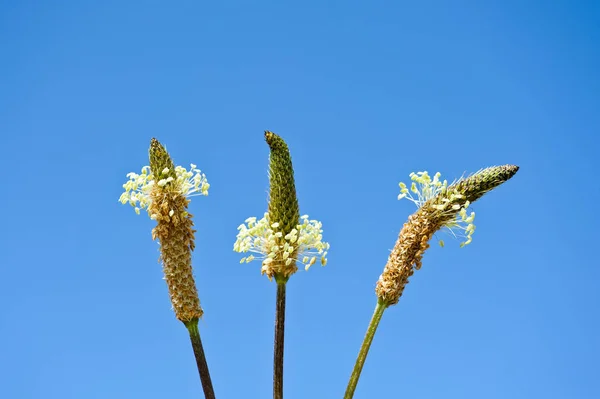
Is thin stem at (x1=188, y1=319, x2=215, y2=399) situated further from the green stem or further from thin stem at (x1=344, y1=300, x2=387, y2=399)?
thin stem at (x1=344, y1=300, x2=387, y2=399)

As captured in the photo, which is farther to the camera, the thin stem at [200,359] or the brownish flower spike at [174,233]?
the brownish flower spike at [174,233]

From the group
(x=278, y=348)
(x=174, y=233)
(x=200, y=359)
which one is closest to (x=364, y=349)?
(x=278, y=348)

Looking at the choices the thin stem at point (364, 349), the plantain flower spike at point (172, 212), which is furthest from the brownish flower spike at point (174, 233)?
the thin stem at point (364, 349)

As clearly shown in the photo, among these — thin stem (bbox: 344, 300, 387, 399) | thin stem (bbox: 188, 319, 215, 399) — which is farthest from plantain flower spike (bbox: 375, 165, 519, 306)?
thin stem (bbox: 188, 319, 215, 399)

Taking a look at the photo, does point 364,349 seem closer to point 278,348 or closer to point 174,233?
point 278,348

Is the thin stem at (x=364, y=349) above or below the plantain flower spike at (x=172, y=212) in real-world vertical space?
below

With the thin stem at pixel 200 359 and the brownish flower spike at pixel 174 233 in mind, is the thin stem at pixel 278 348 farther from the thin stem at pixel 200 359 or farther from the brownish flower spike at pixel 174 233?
the brownish flower spike at pixel 174 233
